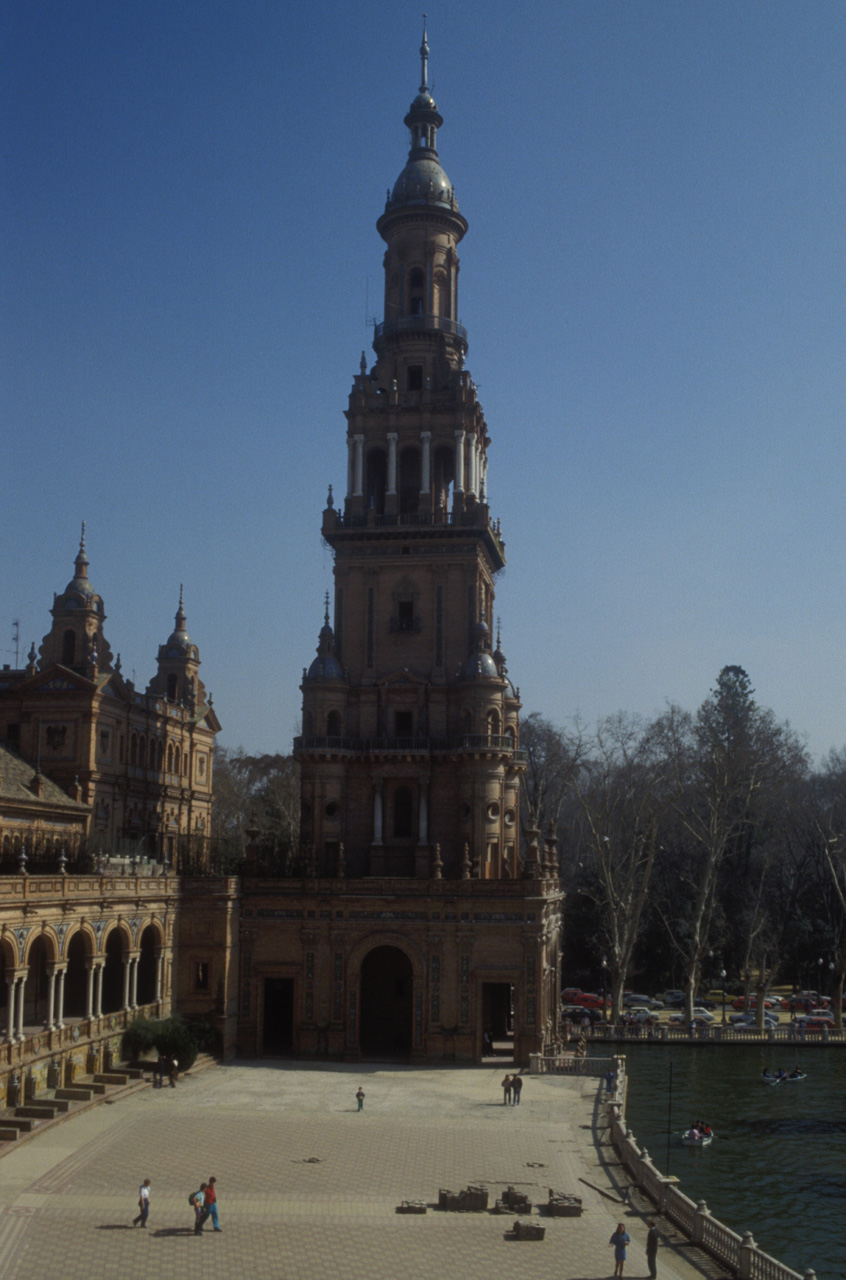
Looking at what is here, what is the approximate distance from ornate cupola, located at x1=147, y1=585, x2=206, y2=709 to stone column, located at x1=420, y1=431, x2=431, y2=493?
19.6 m

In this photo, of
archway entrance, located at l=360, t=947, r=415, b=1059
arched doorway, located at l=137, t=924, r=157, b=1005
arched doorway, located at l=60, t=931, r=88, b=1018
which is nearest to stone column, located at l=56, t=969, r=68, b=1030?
arched doorway, located at l=60, t=931, r=88, b=1018

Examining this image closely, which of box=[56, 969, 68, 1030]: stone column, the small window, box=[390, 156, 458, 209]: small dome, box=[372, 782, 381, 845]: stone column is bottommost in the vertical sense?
box=[56, 969, 68, 1030]: stone column

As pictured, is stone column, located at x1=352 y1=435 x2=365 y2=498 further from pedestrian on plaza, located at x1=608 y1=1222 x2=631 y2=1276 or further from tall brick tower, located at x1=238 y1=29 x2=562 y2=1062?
pedestrian on plaza, located at x1=608 y1=1222 x2=631 y2=1276

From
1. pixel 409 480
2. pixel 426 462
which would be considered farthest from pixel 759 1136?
pixel 409 480

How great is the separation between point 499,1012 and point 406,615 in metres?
20.1

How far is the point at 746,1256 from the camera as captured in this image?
1075 inches

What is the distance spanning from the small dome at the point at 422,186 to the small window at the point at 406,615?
22.6 m

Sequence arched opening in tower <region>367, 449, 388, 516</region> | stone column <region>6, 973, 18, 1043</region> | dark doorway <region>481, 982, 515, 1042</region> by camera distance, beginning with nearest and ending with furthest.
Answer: stone column <region>6, 973, 18, 1043</region>
dark doorway <region>481, 982, 515, 1042</region>
arched opening in tower <region>367, 449, 388, 516</region>

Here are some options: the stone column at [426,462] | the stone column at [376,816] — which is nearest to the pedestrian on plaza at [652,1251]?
the stone column at [376,816]

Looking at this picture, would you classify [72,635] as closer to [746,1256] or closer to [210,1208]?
[210,1208]

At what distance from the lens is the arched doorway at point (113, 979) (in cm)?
5025

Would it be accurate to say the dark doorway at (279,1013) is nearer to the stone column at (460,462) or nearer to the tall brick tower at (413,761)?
the tall brick tower at (413,761)

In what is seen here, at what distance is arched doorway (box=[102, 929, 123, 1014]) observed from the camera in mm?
50250

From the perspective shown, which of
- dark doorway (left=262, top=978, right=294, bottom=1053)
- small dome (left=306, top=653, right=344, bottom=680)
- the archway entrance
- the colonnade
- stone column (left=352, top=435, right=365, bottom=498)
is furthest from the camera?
stone column (left=352, top=435, right=365, bottom=498)
